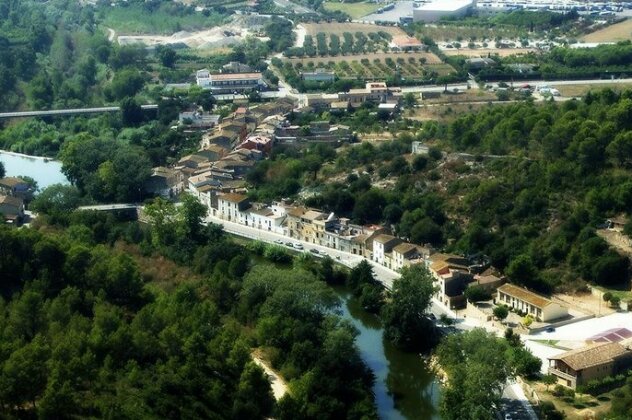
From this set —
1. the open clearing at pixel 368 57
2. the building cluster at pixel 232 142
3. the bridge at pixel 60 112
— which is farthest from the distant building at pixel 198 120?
the open clearing at pixel 368 57

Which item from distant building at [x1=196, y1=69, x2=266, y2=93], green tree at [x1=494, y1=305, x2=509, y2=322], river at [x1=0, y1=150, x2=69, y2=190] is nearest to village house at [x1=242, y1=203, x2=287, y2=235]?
river at [x1=0, y1=150, x2=69, y2=190]

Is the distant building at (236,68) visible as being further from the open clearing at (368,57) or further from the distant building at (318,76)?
the distant building at (318,76)

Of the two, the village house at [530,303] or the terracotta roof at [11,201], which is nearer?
the village house at [530,303]

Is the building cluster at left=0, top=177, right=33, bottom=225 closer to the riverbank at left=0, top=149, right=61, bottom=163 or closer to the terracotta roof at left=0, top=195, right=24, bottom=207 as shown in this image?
the terracotta roof at left=0, top=195, right=24, bottom=207

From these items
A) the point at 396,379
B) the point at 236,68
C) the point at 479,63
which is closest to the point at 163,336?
the point at 396,379

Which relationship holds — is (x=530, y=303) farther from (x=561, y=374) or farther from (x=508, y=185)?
(x=508, y=185)

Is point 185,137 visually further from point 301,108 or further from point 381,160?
point 381,160

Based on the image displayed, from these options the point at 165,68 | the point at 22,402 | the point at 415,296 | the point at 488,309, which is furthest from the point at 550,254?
the point at 165,68

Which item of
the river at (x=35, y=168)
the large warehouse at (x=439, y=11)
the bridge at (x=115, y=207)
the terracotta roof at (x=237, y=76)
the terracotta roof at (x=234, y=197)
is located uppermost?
the large warehouse at (x=439, y=11)

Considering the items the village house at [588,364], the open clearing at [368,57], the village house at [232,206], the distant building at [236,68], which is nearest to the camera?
the village house at [588,364]
